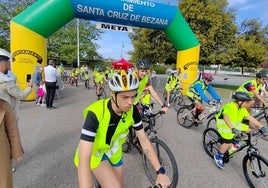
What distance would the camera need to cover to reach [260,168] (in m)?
4.08

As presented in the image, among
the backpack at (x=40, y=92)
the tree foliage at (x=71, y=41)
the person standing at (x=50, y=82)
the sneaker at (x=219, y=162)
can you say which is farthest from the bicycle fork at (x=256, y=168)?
the tree foliage at (x=71, y=41)

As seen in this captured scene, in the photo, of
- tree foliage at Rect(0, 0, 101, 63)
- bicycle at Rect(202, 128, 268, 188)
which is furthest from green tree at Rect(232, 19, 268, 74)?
tree foliage at Rect(0, 0, 101, 63)

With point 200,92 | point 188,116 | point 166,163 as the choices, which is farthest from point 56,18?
point 166,163

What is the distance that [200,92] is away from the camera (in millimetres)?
7391

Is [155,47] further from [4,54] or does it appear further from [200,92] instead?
[4,54]

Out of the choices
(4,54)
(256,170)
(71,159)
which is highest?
(4,54)

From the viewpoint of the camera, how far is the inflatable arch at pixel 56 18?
38.1ft

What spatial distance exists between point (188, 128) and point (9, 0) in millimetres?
36235

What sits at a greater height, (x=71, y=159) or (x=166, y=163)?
(x=166, y=163)

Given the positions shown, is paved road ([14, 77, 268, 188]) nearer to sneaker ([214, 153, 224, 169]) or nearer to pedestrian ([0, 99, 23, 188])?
sneaker ([214, 153, 224, 169])

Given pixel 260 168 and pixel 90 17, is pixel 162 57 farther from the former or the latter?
pixel 260 168

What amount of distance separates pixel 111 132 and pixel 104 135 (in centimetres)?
8

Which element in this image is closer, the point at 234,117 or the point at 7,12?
the point at 234,117

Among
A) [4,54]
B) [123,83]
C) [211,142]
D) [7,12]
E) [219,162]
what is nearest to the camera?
[123,83]
